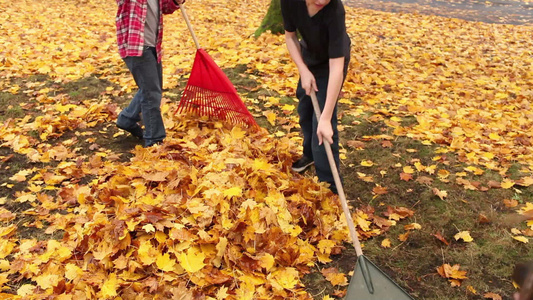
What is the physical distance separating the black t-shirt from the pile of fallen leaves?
0.84 meters

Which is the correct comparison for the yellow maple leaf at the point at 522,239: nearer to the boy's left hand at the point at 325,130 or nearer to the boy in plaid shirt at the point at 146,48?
the boy's left hand at the point at 325,130

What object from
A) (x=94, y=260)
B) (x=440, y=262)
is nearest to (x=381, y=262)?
(x=440, y=262)

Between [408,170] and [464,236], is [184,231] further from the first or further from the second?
[408,170]

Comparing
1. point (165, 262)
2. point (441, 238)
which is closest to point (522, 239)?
point (441, 238)

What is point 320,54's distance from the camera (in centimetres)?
274

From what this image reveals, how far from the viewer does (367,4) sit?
1127 centimetres

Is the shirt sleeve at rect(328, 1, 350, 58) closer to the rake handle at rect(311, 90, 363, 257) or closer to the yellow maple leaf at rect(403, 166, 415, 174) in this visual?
the rake handle at rect(311, 90, 363, 257)

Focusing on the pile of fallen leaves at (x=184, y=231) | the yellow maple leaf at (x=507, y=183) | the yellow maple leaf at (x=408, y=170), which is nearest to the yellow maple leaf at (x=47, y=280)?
the pile of fallen leaves at (x=184, y=231)

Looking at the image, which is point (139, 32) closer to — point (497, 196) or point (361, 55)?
point (497, 196)

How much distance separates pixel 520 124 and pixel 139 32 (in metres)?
3.72

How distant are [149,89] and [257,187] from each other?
127 cm

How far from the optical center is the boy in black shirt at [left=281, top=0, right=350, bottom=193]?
8.09 ft

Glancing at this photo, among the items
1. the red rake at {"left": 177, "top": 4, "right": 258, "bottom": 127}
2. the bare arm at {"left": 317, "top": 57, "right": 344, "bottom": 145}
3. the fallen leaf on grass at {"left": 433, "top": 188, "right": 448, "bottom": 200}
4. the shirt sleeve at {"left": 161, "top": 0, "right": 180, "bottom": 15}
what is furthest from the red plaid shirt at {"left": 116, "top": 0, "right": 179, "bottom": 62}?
the fallen leaf on grass at {"left": 433, "top": 188, "right": 448, "bottom": 200}

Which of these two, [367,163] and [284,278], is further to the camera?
[367,163]
